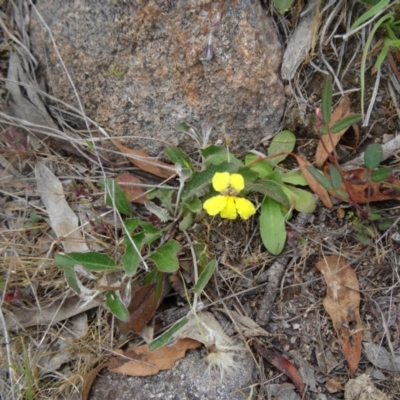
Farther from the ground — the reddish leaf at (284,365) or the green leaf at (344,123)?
the green leaf at (344,123)

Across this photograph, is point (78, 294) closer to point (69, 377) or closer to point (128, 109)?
point (69, 377)

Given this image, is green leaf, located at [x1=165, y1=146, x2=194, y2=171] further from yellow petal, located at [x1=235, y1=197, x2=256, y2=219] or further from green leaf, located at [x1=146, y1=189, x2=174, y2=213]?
yellow petal, located at [x1=235, y1=197, x2=256, y2=219]

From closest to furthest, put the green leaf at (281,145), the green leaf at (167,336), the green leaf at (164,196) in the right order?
1. the green leaf at (167,336)
2. the green leaf at (164,196)
3. the green leaf at (281,145)

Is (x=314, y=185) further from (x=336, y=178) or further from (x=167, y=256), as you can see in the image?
(x=167, y=256)

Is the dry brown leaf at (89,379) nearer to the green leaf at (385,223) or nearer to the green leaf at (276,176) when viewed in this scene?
the green leaf at (276,176)

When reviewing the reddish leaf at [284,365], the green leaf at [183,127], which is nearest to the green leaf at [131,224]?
the green leaf at [183,127]

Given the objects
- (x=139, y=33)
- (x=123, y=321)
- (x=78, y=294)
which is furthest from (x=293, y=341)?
(x=139, y=33)
